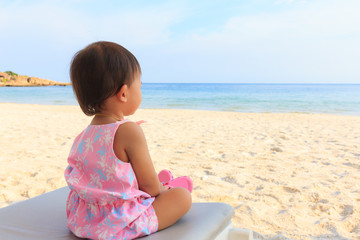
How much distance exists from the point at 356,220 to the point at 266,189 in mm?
805

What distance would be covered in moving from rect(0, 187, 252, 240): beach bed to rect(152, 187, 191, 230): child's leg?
0.04 m

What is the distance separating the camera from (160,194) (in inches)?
55.4

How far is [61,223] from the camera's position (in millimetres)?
1573

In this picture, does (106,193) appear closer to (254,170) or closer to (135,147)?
(135,147)

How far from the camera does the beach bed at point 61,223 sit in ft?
4.52

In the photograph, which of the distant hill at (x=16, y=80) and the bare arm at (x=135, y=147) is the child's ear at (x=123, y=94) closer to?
the bare arm at (x=135, y=147)

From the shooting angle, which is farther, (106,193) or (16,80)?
(16,80)

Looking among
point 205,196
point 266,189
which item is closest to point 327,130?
point 266,189

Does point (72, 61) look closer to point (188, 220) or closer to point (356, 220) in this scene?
point (188, 220)

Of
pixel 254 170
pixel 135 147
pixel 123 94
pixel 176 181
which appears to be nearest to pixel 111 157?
pixel 135 147

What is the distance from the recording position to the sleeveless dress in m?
1.27

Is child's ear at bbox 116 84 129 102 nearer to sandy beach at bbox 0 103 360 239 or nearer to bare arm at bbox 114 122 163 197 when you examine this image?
bare arm at bbox 114 122 163 197

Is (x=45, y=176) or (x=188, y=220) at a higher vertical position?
(x=188, y=220)

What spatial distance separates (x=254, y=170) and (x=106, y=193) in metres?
2.59
